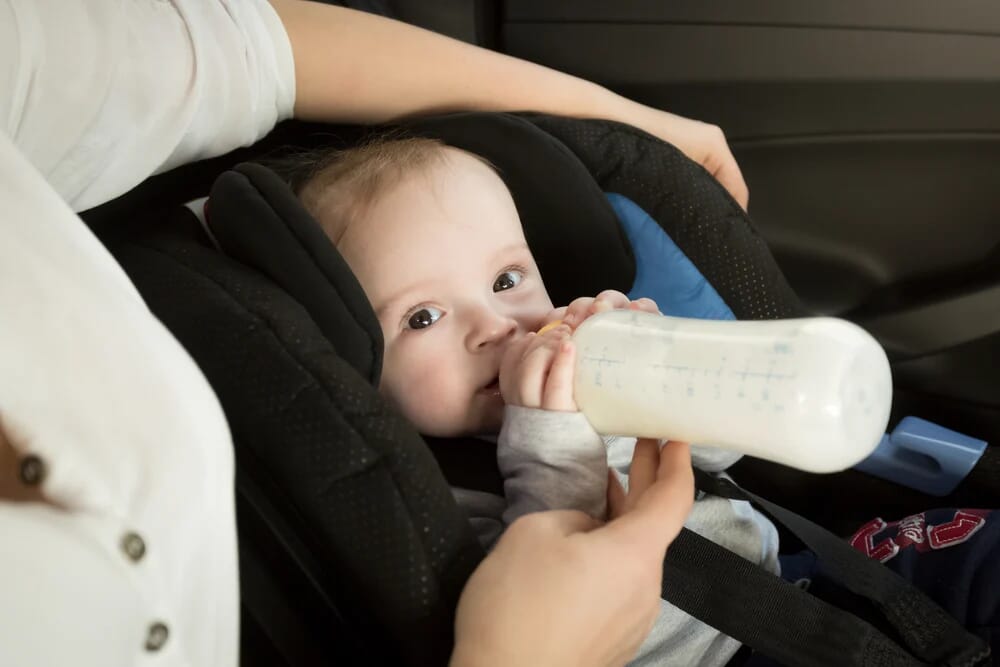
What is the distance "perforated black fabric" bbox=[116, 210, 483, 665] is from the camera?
61cm

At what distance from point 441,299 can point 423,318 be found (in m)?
0.03

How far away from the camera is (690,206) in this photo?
1005mm

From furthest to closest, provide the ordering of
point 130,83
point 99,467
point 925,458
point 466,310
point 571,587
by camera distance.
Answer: point 925,458
point 466,310
point 130,83
point 571,587
point 99,467

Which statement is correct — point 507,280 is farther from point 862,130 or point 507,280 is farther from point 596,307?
point 862,130

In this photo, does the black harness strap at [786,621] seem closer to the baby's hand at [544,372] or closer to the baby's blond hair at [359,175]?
the baby's hand at [544,372]

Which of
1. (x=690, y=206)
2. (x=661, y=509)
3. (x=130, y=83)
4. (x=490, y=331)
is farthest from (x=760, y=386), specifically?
(x=130, y=83)

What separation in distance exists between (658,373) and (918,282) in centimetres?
98

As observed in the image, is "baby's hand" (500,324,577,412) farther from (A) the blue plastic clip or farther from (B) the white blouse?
(A) the blue plastic clip

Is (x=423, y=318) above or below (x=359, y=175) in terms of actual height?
below

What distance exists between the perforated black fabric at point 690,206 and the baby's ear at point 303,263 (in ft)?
1.29

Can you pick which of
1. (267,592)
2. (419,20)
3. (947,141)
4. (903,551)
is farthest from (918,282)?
(267,592)

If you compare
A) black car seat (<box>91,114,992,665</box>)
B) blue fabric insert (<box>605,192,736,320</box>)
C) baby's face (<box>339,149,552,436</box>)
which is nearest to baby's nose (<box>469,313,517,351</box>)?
baby's face (<box>339,149,552,436</box>)

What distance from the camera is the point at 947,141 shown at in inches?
53.8

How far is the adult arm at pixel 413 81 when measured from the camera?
979mm
